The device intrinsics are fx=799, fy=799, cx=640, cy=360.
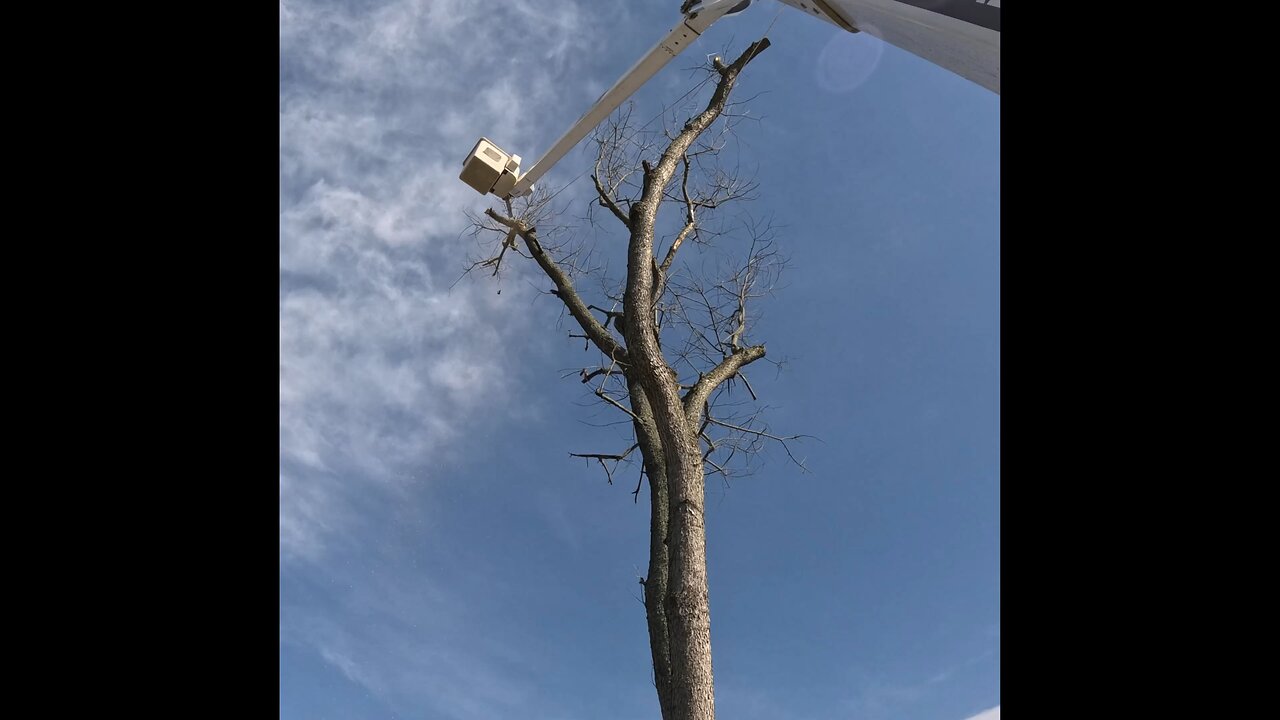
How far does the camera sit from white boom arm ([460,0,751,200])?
550cm

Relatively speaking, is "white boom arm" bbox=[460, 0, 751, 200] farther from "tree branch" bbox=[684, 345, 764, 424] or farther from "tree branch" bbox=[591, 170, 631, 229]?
"tree branch" bbox=[684, 345, 764, 424]

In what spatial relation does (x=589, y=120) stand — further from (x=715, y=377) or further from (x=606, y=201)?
(x=715, y=377)

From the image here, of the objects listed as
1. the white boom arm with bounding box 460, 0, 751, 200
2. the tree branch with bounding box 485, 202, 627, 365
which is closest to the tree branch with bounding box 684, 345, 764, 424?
the tree branch with bounding box 485, 202, 627, 365

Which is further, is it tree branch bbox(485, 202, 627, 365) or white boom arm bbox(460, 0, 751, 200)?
white boom arm bbox(460, 0, 751, 200)

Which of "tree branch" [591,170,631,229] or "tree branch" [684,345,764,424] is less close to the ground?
"tree branch" [591,170,631,229]


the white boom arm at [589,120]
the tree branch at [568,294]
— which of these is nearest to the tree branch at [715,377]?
the tree branch at [568,294]

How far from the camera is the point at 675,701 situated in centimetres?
354

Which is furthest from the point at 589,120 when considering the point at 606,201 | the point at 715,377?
the point at 715,377

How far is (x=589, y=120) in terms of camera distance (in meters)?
6.01

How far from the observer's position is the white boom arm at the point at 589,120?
18.1 ft

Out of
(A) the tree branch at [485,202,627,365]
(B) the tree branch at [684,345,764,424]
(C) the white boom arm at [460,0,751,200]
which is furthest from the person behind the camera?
(C) the white boom arm at [460,0,751,200]

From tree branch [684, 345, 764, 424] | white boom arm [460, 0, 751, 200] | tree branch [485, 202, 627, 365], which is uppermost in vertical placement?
white boom arm [460, 0, 751, 200]

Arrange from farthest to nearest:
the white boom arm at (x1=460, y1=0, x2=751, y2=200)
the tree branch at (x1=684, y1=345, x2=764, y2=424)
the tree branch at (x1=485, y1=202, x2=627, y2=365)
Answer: the white boom arm at (x1=460, y1=0, x2=751, y2=200) < the tree branch at (x1=485, y1=202, x2=627, y2=365) < the tree branch at (x1=684, y1=345, x2=764, y2=424)
